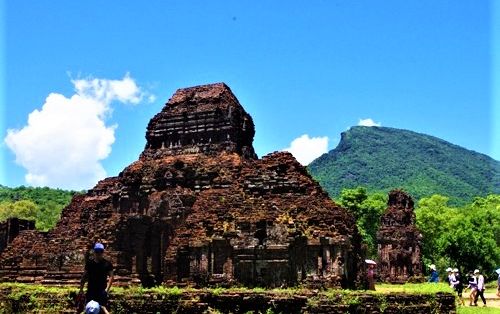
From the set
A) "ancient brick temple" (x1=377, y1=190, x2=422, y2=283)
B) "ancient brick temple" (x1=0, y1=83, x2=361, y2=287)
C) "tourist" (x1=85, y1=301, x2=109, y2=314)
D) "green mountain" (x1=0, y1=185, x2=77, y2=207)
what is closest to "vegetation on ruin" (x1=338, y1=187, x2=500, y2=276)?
"ancient brick temple" (x1=377, y1=190, x2=422, y2=283)

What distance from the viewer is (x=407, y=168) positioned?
166 m

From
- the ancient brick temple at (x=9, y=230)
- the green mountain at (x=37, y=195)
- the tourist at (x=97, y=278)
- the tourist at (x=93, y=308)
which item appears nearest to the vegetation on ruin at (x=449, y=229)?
the ancient brick temple at (x=9, y=230)

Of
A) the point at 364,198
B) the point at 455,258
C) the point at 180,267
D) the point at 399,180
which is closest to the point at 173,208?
the point at 180,267

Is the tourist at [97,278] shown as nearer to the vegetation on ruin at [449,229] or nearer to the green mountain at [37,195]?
the vegetation on ruin at [449,229]

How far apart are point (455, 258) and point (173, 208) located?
32739 mm

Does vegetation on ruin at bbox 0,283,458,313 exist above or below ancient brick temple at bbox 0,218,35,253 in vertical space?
below

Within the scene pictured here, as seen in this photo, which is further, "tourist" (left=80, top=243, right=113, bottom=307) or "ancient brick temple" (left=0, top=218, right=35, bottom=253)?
"ancient brick temple" (left=0, top=218, right=35, bottom=253)

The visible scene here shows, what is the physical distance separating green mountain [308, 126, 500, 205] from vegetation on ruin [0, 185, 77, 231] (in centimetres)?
6742

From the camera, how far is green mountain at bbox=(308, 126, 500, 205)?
150000 mm

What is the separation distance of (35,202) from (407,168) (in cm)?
9907

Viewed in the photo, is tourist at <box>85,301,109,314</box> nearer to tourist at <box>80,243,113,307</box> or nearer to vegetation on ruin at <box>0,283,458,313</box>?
tourist at <box>80,243,113,307</box>

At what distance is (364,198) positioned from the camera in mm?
73562

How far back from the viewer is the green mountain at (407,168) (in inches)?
5906

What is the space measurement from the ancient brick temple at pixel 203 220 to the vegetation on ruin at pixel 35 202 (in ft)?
161
